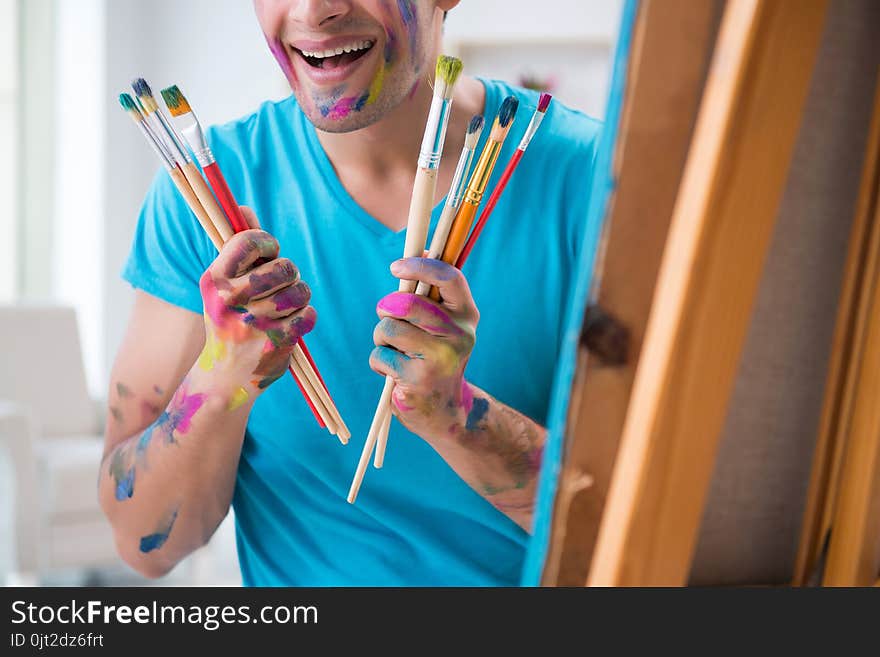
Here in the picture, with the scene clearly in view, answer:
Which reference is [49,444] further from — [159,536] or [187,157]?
[187,157]

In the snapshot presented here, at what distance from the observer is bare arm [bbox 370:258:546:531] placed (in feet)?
1.40

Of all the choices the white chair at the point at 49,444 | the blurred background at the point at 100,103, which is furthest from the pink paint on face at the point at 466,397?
the blurred background at the point at 100,103

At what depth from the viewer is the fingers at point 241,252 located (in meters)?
0.43

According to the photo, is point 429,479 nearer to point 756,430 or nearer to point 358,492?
point 358,492

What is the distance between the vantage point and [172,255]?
21.8 inches

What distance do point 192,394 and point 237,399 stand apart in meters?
0.03

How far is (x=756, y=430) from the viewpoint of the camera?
273 mm

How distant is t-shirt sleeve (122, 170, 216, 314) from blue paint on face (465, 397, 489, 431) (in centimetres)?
18

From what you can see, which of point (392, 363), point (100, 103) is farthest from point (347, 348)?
point (100, 103)

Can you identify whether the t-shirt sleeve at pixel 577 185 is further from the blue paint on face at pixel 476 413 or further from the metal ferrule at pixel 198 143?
the metal ferrule at pixel 198 143

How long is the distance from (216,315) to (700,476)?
0.28 m

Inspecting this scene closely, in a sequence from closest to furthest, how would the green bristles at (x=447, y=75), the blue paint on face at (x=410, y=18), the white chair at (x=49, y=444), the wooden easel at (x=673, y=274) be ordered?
the wooden easel at (x=673, y=274) < the green bristles at (x=447, y=75) < the blue paint on face at (x=410, y=18) < the white chair at (x=49, y=444)

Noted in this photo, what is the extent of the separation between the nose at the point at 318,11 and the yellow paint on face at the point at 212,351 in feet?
0.54
